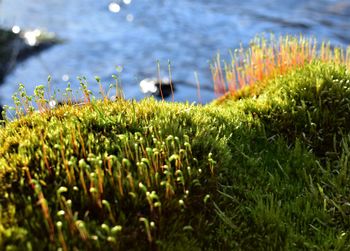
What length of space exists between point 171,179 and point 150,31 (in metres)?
14.2

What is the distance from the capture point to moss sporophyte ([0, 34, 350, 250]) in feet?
10.9

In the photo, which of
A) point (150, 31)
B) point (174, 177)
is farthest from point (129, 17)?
point (174, 177)

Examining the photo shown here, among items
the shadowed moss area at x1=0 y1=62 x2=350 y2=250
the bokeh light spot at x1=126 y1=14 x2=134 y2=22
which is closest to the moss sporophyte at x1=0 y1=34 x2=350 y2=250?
the shadowed moss area at x1=0 y1=62 x2=350 y2=250

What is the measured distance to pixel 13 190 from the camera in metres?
3.51

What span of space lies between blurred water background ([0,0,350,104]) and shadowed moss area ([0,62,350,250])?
774 cm

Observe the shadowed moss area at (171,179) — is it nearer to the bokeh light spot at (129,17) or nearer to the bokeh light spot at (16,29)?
the bokeh light spot at (16,29)

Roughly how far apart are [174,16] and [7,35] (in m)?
6.74

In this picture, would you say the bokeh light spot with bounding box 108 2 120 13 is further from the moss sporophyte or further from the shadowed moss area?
the shadowed moss area

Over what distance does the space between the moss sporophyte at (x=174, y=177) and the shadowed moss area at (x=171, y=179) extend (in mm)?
11

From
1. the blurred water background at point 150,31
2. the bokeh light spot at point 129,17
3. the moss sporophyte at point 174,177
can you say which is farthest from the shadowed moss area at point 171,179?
the bokeh light spot at point 129,17

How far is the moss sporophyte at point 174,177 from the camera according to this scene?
3.32 m

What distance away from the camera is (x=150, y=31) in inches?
Result: 681

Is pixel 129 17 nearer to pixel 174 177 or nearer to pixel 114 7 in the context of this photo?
pixel 114 7

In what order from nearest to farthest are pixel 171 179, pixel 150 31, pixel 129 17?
pixel 171 179
pixel 150 31
pixel 129 17
